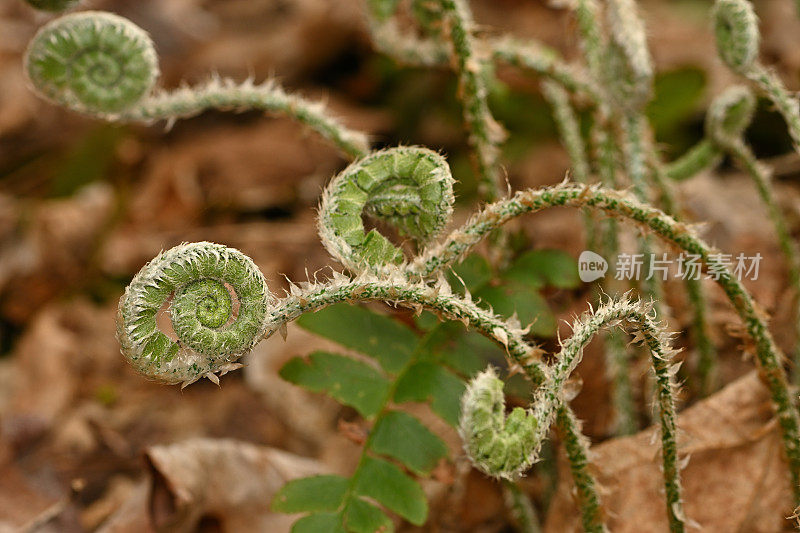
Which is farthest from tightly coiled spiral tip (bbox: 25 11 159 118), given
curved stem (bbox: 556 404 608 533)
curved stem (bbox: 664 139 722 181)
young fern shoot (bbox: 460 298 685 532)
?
curved stem (bbox: 664 139 722 181)

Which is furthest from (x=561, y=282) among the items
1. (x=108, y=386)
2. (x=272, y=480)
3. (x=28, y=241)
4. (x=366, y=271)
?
(x=28, y=241)

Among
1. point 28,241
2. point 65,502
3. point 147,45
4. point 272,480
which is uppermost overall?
point 147,45

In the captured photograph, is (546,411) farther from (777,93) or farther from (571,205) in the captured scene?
(777,93)

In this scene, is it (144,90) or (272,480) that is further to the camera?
(272,480)

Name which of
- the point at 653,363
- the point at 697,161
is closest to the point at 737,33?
the point at 697,161

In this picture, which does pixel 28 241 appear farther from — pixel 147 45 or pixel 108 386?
pixel 147 45

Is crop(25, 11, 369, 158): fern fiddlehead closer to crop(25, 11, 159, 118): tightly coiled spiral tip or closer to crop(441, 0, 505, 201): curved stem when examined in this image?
crop(25, 11, 159, 118): tightly coiled spiral tip

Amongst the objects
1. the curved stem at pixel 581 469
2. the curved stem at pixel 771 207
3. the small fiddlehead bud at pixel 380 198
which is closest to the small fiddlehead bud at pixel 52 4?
the small fiddlehead bud at pixel 380 198

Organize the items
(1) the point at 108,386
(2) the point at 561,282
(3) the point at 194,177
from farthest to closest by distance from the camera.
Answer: (3) the point at 194,177 → (1) the point at 108,386 → (2) the point at 561,282
